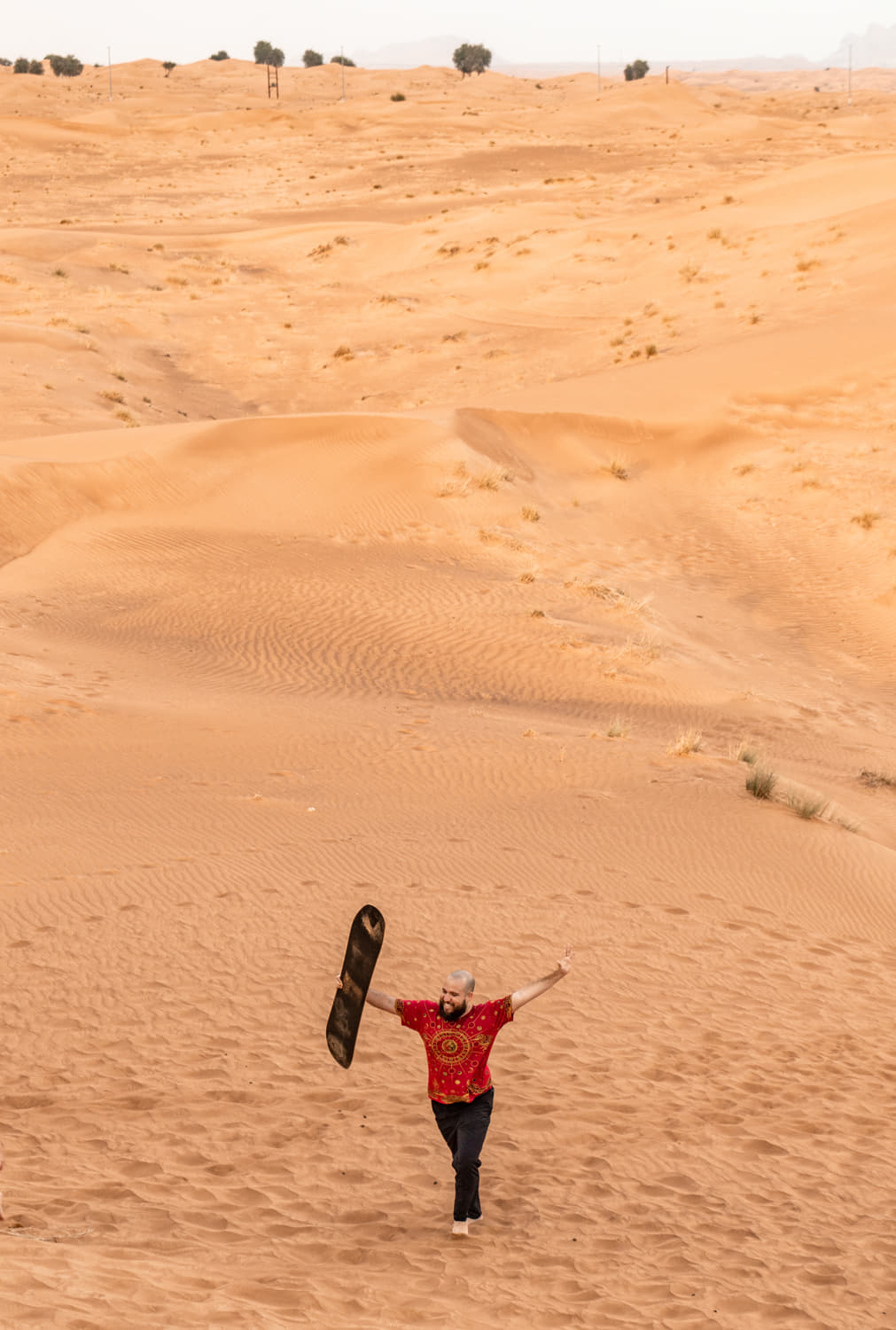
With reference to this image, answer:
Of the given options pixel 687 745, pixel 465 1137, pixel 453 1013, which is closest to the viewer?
pixel 453 1013

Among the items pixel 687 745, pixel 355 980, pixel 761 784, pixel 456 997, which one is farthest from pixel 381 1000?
pixel 687 745

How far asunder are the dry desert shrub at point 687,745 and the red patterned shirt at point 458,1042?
8205 mm

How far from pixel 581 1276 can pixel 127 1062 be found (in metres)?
3.06

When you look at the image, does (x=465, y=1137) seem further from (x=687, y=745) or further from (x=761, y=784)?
(x=687, y=745)

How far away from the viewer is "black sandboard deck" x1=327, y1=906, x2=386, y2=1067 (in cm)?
531

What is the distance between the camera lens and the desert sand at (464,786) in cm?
603

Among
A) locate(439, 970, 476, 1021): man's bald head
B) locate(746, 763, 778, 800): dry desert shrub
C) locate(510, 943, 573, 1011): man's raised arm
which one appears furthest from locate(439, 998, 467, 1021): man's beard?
locate(746, 763, 778, 800): dry desert shrub

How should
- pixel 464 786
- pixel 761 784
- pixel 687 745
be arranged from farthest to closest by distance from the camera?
pixel 687 745, pixel 761 784, pixel 464 786

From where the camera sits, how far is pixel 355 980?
18.0ft

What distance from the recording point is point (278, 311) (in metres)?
40.6

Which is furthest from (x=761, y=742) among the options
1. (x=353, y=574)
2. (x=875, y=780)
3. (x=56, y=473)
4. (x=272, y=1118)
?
(x=56, y=473)

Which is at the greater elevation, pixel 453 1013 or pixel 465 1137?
pixel 453 1013

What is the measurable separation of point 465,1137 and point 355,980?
905 millimetres

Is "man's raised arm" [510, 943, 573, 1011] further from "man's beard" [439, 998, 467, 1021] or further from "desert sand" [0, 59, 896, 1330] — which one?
"desert sand" [0, 59, 896, 1330]
